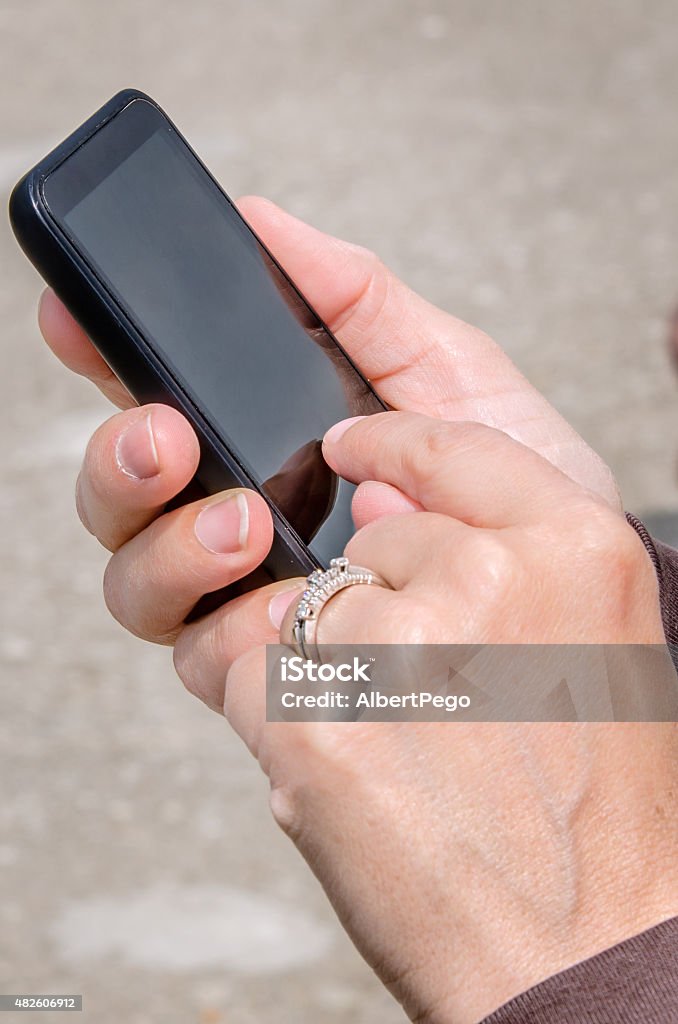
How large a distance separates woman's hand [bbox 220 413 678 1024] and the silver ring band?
0.01 meters

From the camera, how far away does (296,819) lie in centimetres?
88

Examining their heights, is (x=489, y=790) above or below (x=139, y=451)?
below

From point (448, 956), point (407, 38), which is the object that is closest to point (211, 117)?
point (407, 38)

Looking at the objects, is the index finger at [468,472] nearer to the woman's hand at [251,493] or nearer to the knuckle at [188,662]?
the woman's hand at [251,493]

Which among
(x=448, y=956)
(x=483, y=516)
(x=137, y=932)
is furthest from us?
(x=137, y=932)

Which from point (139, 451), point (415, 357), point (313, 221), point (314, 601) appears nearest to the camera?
point (314, 601)

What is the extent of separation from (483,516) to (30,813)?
154cm

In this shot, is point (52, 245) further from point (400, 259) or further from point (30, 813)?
point (400, 259)

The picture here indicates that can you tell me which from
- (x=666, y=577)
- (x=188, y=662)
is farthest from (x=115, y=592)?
(x=666, y=577)

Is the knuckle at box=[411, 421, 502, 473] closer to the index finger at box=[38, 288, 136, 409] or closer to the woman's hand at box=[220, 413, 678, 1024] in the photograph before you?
the woman's hand at box=[220, 413, 678, 1024]

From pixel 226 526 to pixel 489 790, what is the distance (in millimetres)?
435

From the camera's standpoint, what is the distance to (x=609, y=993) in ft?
2.54

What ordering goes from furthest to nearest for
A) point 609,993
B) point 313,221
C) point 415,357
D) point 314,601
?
point 313,221, point 415,357, point 314,601, point 609,993

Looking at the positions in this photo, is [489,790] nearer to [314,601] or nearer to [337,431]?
[314,601]
